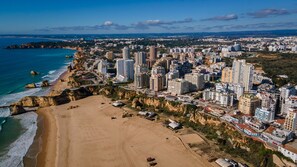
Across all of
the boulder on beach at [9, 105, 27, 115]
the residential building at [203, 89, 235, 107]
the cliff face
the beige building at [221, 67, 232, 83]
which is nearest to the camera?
the residential building at [203, 89, 235, 107]

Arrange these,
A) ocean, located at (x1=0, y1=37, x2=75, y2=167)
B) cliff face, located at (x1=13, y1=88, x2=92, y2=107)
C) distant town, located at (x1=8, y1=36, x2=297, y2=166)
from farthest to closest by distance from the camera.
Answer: cliff face, located at (x1=13, y1=88, x2=92, y2=107), distant town, located at (x1=8, y1=36, x2=297, y2=166), ocean, located at (x1=0, y1=37, x2=75, y2=167)

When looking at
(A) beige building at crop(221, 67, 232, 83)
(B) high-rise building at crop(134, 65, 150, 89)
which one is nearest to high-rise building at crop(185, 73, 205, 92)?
(A) beige building at crop(221, 67, 232, 83)

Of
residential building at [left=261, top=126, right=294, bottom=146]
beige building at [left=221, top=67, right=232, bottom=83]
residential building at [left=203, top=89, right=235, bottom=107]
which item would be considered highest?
beige building at [left=221, top=67, right=232, bottom=83]

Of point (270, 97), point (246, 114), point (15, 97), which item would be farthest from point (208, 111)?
point (15, 97)

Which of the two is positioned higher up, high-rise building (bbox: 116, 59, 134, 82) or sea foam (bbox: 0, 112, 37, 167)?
high-rise building (bbox: 116, 59, 134, 82)

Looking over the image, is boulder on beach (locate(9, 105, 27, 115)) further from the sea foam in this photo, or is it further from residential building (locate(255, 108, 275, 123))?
residential building (locate(255, 108, 275, 123))

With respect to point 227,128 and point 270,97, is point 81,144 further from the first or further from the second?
point 270,97

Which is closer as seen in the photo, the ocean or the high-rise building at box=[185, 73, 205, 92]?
the ocean
